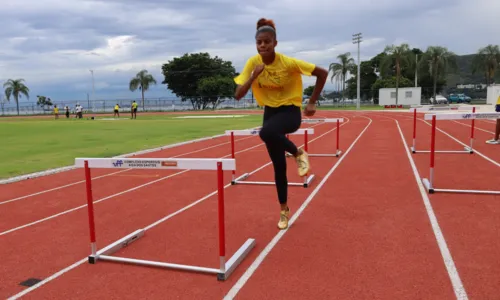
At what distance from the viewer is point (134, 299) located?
9.20 ft

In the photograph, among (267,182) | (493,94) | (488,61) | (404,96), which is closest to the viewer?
(267,182)

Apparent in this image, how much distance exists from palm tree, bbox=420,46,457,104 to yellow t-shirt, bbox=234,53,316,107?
2101 inches

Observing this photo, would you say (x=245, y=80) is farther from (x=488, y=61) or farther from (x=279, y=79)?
(x=488, y=61)

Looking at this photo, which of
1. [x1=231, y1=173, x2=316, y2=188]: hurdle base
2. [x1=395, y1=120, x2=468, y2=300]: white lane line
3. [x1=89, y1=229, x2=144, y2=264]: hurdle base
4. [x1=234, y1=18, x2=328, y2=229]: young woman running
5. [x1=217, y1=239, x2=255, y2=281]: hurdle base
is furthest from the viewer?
[x1=231, y1=173, x2=316, y2=188]: hurdle base

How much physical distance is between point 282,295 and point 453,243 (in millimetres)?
1978

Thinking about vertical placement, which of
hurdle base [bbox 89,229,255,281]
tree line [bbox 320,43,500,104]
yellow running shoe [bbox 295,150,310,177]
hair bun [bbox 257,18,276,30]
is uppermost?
tree line [bbox 320,43,500,104]

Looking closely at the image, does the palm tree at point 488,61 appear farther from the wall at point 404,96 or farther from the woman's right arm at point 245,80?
the woman's right arm at point 245,80

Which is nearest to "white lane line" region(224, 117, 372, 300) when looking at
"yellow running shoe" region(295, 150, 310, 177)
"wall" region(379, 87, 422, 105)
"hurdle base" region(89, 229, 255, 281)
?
"hurdle base" region(89, 229, 255, 281)

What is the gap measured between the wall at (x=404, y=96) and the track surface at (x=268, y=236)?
44518 millimetres

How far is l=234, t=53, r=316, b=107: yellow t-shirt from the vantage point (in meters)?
3.64

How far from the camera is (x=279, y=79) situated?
369cm

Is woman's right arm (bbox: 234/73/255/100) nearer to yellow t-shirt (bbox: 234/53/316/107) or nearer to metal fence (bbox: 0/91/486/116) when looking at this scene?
yellow t-shirt (bbox: 234/53/316/107)

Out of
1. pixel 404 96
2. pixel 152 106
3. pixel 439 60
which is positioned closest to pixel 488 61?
pixel 439 60

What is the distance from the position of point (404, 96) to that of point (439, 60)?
775cm
